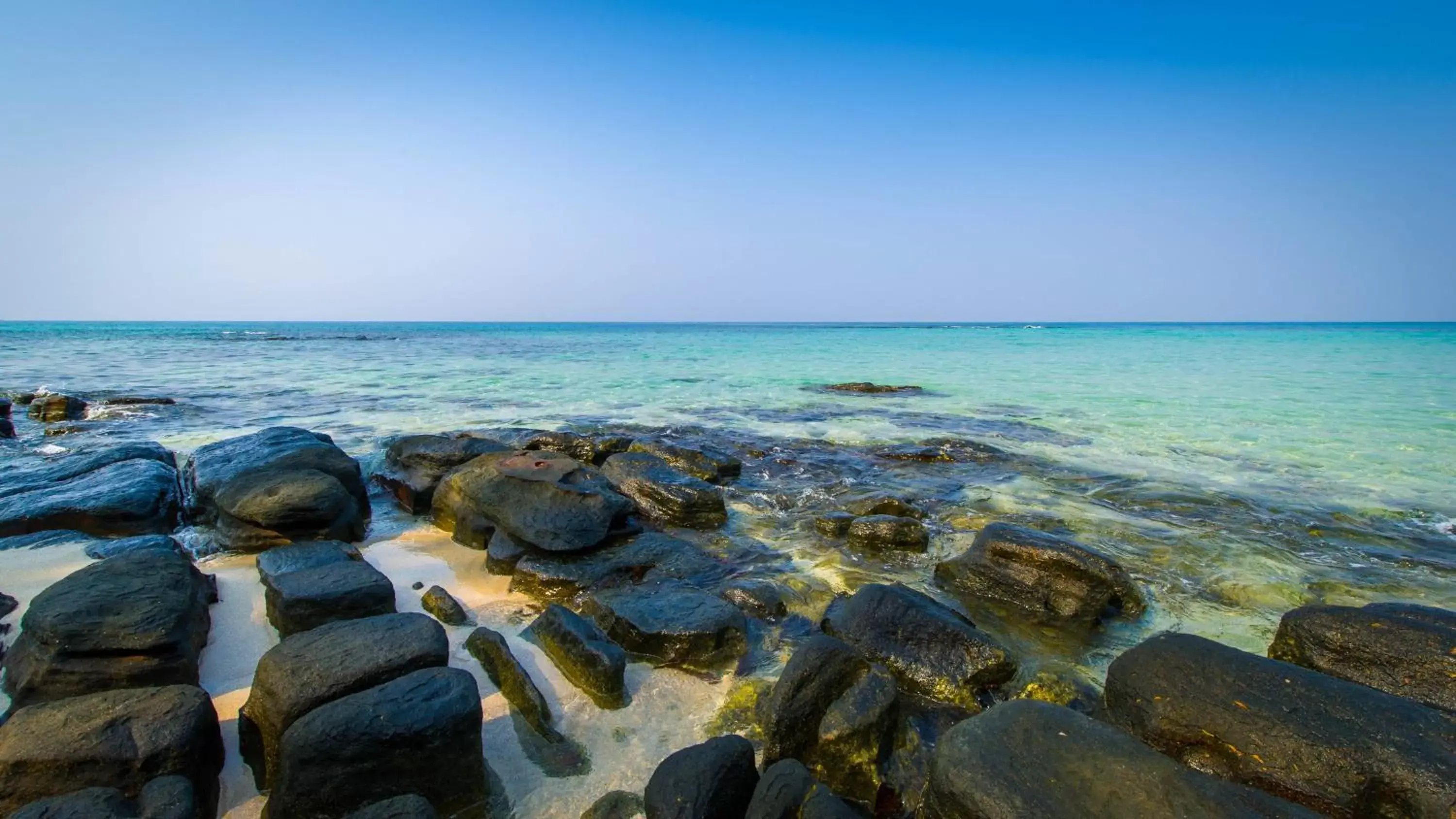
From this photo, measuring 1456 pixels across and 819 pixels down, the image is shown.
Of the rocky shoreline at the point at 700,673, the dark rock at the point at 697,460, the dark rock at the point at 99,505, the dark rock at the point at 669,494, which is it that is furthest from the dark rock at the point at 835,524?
the dark rock at the point at 99,505

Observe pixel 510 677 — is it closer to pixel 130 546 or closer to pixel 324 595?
pixel 324 595

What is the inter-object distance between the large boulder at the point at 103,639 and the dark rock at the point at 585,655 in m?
1.76

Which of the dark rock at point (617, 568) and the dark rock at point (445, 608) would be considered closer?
the dark rock at point (445, 608)

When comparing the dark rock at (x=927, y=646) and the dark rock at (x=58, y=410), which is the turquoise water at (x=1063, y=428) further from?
the dark rock at (x=927, y=646)

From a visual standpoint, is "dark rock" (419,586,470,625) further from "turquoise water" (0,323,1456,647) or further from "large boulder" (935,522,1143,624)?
"large boulder" (935,522,1143,624)

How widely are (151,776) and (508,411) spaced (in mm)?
11442

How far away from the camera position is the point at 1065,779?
2.24 meters

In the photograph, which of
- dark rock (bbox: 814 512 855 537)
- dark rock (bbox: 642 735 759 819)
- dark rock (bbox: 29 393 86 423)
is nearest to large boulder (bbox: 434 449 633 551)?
dark rock (bbox: 814 512 855 537)

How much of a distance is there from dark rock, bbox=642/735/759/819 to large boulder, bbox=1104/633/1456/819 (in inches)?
72.7

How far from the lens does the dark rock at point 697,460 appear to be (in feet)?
26.2

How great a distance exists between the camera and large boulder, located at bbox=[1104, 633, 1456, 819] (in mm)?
2461

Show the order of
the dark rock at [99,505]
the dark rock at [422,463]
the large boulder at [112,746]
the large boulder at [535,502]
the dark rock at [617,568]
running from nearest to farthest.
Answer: the large boulder at [112,746] → the dark rock at [617,568] → the large boulder at [535,502] → the dark rock at [99,505] → the dark rock at [422,463]

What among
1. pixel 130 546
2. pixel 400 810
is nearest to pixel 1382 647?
pixel 400 810

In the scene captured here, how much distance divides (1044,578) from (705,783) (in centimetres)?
322
